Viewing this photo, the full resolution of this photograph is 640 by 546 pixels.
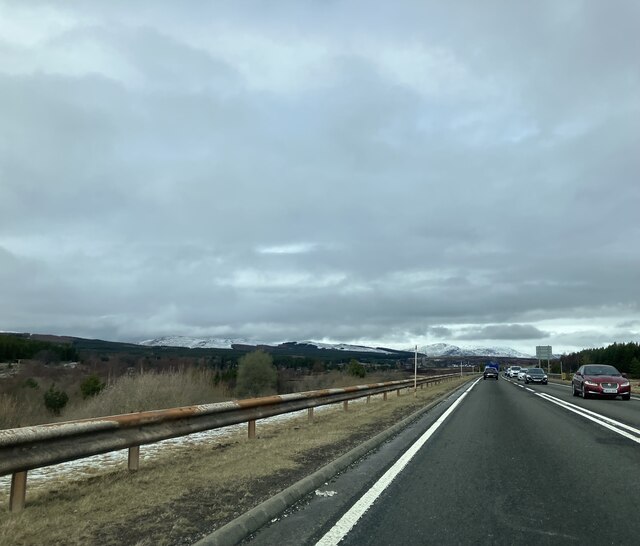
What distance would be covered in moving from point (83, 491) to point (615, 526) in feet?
18.8

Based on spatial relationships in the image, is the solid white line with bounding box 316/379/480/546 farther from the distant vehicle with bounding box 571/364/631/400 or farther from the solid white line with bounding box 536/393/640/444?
the distant vehicle with bounding box 571/364/631/400

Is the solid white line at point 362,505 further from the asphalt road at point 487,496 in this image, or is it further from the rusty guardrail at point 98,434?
the rusty guardrail at point 98,434

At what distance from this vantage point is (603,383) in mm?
24641

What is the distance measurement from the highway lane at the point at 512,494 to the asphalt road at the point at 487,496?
12 mm

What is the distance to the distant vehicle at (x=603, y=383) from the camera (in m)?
24.3

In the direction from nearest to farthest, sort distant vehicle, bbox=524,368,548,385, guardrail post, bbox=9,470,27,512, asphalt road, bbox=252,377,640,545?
asphalt road, bbox=252,377,640,545
guardrail post, bbox=9,470,27,512
distant vehicle, bbox=524,368,548,385

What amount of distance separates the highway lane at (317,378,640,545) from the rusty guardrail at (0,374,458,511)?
283 centimetres

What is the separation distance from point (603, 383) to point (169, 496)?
23345mm

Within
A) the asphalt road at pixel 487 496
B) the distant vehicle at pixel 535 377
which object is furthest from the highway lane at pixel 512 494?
the distant vehicle at pixel 535 377

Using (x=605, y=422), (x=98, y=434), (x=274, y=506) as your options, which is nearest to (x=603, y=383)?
(x=605, y=422)

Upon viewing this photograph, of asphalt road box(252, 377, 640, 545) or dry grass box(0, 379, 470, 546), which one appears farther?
asphalt road box(252, 377, 640, 545)

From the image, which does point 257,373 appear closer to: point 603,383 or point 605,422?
point 603,383

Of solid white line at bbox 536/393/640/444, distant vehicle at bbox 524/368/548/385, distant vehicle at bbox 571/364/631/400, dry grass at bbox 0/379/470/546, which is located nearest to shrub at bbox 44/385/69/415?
dry grass at bbox 0/379/470/546

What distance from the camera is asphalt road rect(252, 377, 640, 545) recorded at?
17.0ft
